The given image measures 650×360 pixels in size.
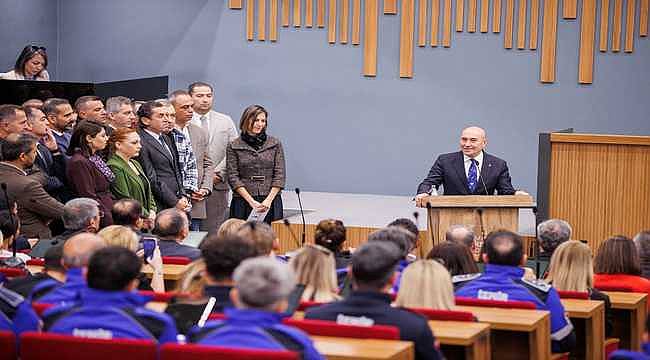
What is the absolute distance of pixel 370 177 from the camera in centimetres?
1259

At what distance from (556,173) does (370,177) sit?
13.4 ft


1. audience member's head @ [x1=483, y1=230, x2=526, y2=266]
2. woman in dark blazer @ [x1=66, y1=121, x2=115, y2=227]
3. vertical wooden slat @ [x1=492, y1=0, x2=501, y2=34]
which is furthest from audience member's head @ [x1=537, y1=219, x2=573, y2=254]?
vertical wooden slat @ [x1=492, y1=0, x2=501, y2=34]

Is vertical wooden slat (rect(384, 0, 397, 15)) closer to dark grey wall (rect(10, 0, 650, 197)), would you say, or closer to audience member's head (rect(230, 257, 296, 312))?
dark grey wall (rect(10, 0, 650, 197))

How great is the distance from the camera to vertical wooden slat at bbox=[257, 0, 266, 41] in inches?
494

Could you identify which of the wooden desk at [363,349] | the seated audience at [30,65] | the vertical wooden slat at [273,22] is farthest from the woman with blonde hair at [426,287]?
the vertical wooden slat at [273,22]

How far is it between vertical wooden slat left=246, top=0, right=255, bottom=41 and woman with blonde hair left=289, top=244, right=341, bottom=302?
804cm

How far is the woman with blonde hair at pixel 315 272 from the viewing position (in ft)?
15.4

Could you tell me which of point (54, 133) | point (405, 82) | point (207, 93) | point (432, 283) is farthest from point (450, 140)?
point (432, 283)

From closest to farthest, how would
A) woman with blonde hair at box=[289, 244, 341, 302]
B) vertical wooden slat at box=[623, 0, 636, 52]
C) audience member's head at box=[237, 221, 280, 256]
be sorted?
woman with blonde hair at box=[289, 244, 341, 302] < audience member's head at box=[237, 221, 280, 256] < vertical wooden slat at box=[623, 0, 636, 52]

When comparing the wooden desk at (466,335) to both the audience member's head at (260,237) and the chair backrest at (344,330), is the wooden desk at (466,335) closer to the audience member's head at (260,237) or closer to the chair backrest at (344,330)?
the chair backrest at (344,330)

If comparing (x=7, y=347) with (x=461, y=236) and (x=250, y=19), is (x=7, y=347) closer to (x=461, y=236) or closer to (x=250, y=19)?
(x=461, y=236)

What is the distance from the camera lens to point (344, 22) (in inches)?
488

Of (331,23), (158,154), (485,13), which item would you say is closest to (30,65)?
(158,154)

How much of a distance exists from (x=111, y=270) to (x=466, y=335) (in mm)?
1283
